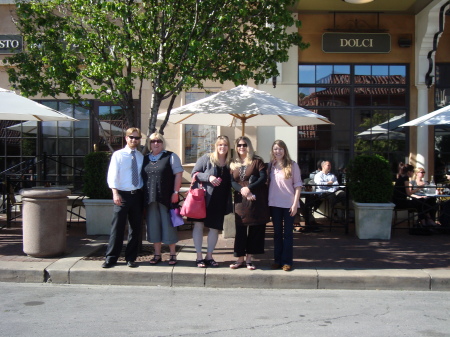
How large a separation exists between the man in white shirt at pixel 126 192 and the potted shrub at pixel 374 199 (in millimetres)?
3985

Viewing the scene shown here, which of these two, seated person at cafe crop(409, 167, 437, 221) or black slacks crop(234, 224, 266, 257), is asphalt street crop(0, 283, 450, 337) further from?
seated person at cafe crop(409, 167, 437, 221)

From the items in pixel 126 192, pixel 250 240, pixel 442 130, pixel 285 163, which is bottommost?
pixel 250 240

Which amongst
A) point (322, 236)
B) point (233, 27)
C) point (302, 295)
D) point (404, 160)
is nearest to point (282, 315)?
point (302, 295)

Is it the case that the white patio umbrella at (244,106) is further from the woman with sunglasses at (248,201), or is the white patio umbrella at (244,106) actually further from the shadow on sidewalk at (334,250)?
the shadow on sidewalk at (334,250)

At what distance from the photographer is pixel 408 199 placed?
31.0 ft

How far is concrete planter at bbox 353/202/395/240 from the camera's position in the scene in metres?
8.33

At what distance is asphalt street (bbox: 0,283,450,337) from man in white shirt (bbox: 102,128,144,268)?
0.54m

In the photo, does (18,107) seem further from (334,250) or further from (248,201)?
(334,250)

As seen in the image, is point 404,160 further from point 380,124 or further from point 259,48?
point 259,48

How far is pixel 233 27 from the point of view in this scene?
7.51m

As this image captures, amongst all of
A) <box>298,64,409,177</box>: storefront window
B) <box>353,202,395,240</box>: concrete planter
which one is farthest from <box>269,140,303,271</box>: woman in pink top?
<box>298,64,409,177</box>: storefront window

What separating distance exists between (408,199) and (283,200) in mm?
4150

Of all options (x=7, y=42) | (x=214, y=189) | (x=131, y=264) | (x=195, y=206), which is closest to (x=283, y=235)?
(x=214, y=189)

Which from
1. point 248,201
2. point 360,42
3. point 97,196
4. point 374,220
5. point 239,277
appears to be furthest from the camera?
point 360,42
